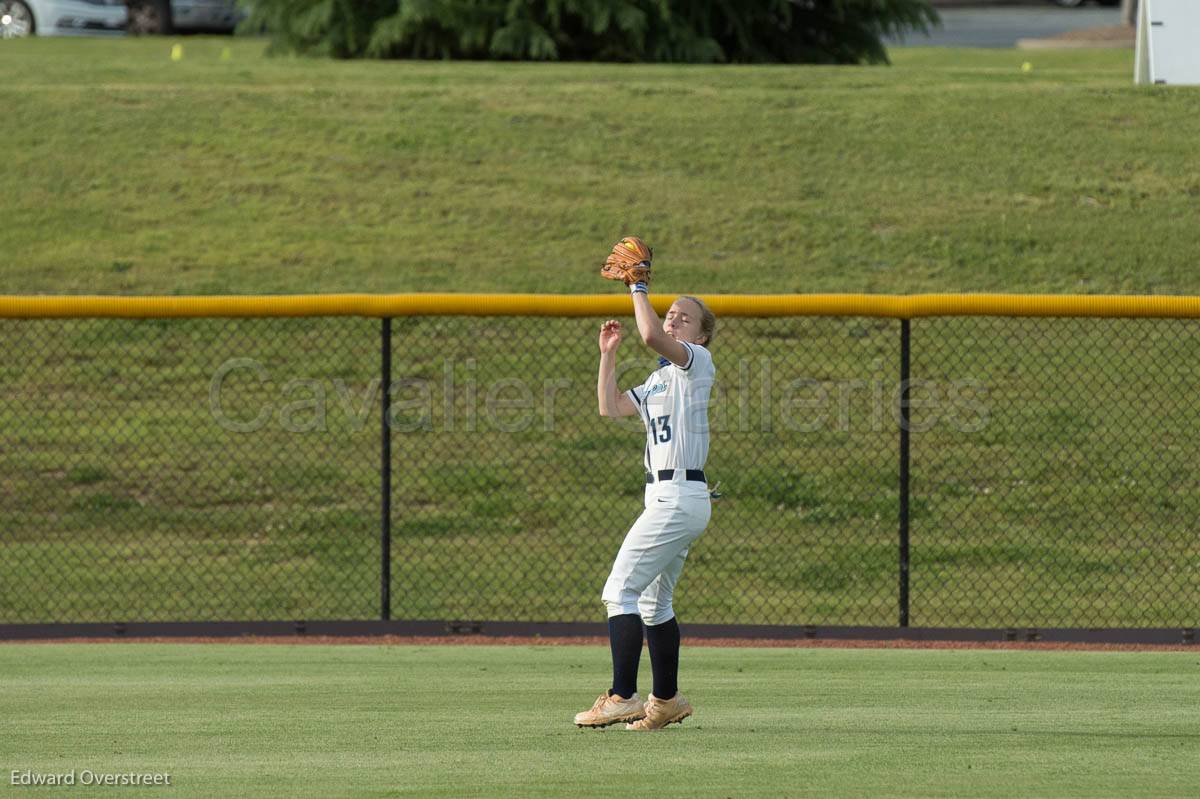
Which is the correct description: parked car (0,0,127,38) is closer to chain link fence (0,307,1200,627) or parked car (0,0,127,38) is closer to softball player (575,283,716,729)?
chain link fence (0,307,1200,627)

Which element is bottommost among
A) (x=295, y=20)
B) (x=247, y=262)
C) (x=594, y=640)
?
(x=594, y=640)

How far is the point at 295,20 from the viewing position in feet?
70.2

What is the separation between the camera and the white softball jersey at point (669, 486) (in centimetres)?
582

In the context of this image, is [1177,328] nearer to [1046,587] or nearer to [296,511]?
[1046,587]

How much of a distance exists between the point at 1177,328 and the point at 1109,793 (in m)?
8.28

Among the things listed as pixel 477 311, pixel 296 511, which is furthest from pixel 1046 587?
pixel 296 511

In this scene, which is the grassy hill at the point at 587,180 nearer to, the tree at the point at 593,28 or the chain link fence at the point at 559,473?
the chain link fence at the point at 559,473

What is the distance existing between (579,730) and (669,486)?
1.06 meters

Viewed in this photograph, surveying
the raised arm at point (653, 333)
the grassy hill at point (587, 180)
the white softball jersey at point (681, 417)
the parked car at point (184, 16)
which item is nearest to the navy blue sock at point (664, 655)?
the white softball jersey at point (681, 417)

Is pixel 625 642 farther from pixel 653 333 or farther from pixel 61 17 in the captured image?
pixel 61 17

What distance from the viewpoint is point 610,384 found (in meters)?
5.97

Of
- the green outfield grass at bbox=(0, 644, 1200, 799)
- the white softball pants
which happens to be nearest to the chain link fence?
the green outfield grass at bbox=(0, 644, 1200, 799)

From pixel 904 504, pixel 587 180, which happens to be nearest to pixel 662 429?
pixel 904 504

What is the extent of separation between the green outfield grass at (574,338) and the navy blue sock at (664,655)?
4095mm
